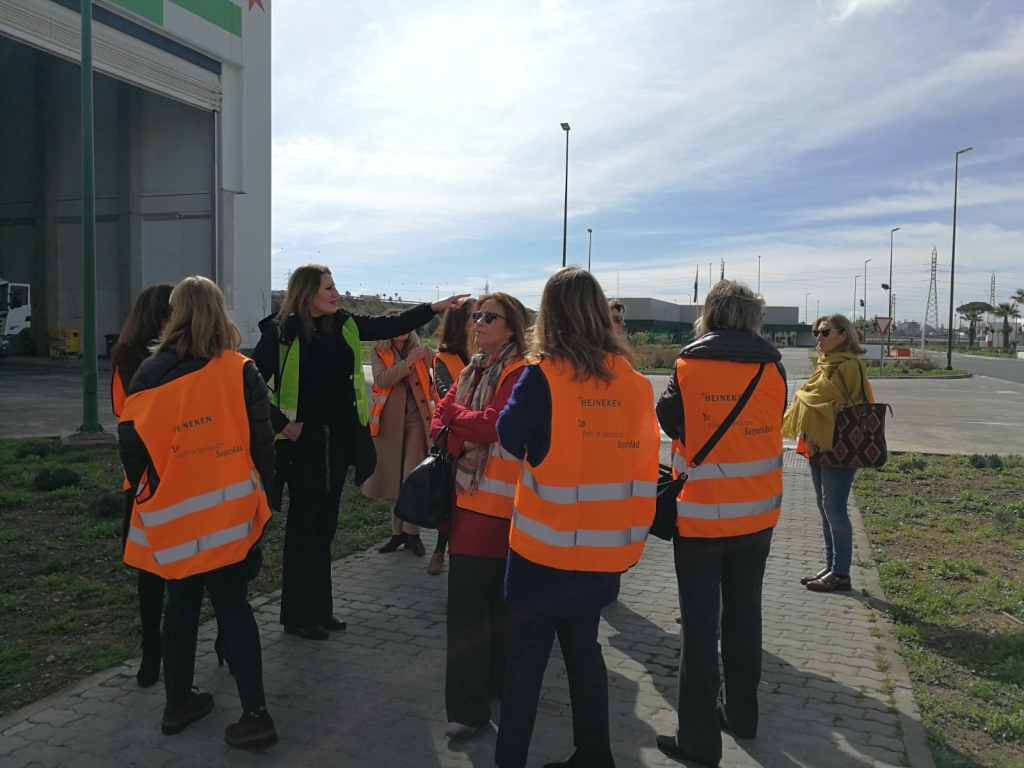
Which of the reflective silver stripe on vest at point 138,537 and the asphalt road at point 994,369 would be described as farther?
the asphalt road at point 994,369

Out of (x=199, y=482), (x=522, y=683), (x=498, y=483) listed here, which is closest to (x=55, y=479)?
(x=199, y=482)

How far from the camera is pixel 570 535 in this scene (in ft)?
9.82

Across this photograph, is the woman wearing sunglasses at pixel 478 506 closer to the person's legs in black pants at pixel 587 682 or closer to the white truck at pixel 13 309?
the person's legs in black pants at pixel 587 682

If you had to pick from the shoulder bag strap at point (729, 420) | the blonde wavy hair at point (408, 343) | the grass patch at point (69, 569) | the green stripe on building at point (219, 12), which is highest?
the green stripe on building at point (219, 12)

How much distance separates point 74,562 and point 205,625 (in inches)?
72.3

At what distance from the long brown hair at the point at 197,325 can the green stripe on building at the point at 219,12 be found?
23.4 metres

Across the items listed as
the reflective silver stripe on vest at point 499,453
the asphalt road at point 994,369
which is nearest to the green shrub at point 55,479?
the reflective silver stripe on vest at point 499,453

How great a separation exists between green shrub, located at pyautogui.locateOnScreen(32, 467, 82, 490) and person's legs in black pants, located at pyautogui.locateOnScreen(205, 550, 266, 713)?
597 cm

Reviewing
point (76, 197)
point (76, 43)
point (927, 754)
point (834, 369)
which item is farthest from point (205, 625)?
point (76, 197)

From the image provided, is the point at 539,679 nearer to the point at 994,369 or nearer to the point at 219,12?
the point at 219,12

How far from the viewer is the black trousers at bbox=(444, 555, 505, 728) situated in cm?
351

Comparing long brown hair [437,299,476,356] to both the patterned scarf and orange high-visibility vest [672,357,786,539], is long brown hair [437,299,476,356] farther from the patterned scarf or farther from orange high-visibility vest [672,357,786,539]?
orange high-visibility vest [672,357,786,539]

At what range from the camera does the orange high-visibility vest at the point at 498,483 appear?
3.43 m

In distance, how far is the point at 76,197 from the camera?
31.9 m
